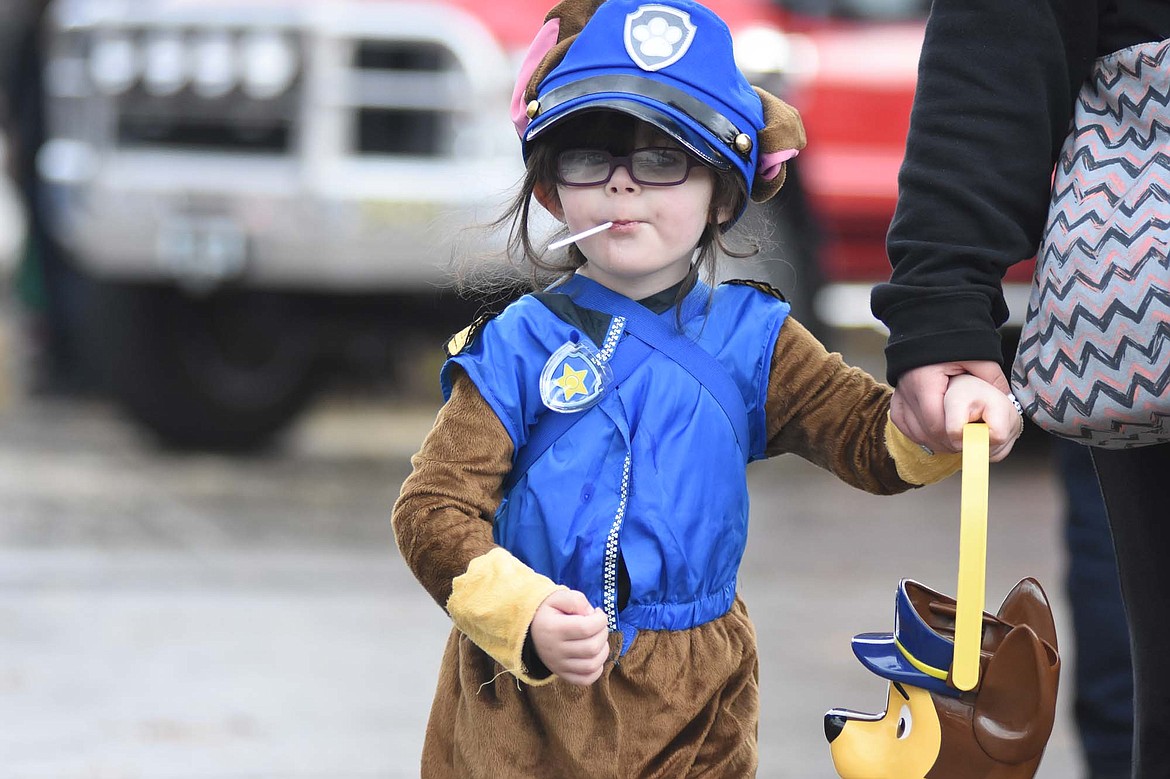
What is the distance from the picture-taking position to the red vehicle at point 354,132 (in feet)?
21.9

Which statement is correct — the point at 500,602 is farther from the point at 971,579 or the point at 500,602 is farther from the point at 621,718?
the point at 971,579

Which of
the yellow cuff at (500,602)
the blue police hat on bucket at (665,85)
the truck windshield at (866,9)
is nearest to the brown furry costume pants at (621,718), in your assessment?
the yellow cuff at (500,602)

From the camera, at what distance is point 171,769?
12.4 feet

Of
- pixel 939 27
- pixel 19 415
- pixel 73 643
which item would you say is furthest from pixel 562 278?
pixel 19 415

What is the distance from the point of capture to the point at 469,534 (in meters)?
2.12

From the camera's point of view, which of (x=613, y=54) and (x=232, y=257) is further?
(x=232, y=257)

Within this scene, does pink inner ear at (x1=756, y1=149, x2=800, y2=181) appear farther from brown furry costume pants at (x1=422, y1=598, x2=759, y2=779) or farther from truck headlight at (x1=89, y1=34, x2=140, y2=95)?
truck headlight at (x1=89, y1=34, x2=140, y2=95)

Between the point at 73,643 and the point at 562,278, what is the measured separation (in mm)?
2744

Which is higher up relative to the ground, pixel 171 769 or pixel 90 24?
pixel 90 24

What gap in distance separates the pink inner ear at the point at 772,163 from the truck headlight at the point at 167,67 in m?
4.84

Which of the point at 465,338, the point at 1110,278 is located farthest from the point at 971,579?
the point at 465,338

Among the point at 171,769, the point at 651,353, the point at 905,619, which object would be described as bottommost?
the point at 171,769

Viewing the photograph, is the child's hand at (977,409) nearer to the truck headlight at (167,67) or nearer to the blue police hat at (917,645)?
the blue police hat at (917,645)

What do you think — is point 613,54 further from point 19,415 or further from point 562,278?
point 19,415
